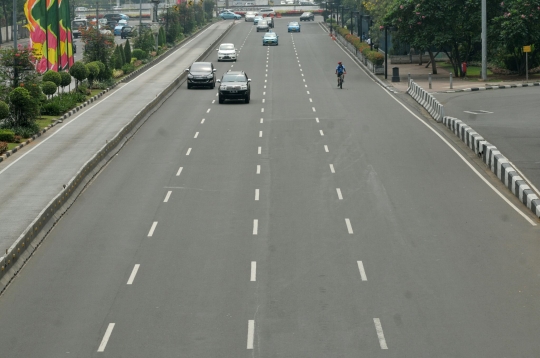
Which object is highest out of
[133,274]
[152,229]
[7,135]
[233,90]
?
[233,90]

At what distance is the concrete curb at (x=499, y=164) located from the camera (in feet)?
85.3

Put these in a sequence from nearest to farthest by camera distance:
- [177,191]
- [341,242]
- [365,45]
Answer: [341,242] < [177,191] < [365,45]

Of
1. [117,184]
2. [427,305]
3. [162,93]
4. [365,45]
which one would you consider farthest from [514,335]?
[365,45]

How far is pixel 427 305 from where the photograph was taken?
17.8 metres

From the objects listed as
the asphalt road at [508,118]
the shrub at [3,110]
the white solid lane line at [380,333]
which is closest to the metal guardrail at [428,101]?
the asphalt road at [508,118]

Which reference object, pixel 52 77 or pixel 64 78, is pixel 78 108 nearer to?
pixel 52 77

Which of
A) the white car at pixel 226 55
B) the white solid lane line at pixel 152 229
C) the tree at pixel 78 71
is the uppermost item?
the white car at pixel 226 55

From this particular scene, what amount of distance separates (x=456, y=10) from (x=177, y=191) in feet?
121

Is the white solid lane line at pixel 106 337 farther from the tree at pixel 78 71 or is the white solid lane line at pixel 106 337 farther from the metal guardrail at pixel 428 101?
the tree at pixel 78 71

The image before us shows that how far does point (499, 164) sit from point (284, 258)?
11.4m

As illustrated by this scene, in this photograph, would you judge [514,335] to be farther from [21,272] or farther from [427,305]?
[21,272]

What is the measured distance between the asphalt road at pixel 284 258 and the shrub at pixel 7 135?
17.7ft

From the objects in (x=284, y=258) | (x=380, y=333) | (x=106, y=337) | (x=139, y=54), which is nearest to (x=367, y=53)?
(x=139, y=54)

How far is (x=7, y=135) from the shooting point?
36.9 m
